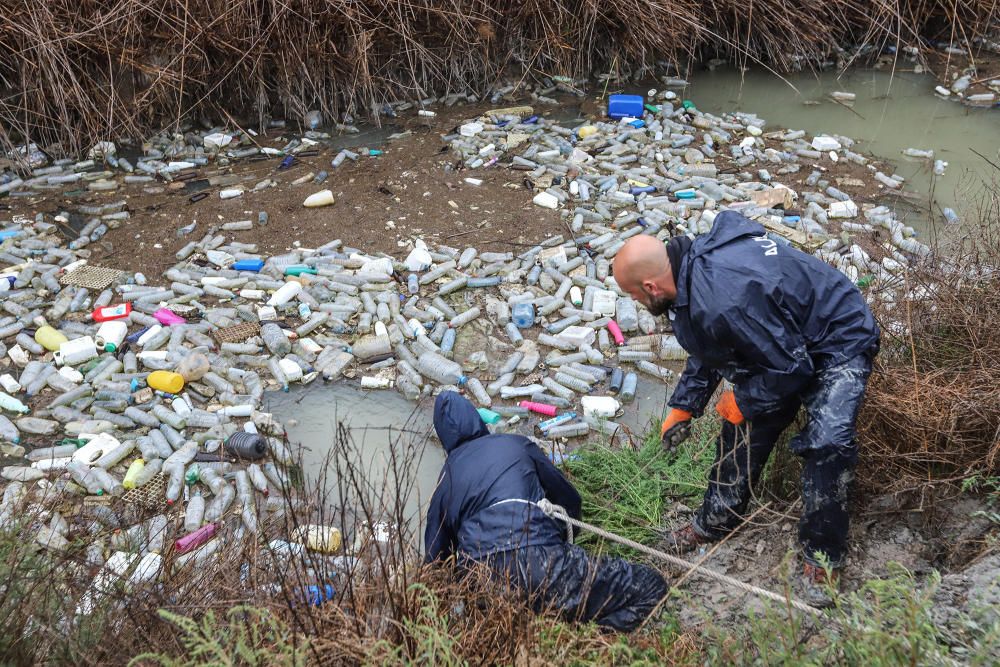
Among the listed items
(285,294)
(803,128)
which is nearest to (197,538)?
(285,294)

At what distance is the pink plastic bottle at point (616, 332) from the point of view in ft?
23.7

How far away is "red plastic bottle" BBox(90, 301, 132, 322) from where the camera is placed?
24.0 ft

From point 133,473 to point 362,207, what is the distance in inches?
173

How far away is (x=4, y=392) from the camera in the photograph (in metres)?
6.54

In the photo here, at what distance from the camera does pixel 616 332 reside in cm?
729

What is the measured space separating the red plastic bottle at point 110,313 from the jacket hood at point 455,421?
4.11 metres

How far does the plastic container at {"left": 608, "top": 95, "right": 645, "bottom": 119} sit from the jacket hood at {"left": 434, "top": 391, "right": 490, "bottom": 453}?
25.2ft

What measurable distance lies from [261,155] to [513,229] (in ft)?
13.3

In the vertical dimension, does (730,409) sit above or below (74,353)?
above

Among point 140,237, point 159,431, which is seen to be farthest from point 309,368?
point 140,237

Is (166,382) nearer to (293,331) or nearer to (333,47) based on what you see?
(293,331)

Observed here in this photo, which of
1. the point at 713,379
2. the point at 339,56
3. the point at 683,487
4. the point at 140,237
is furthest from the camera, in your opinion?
the point at 339,56

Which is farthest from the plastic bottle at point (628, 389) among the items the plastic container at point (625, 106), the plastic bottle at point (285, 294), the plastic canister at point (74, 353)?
the plastic container at point (625, 106)

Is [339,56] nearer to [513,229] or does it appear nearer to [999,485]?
[513,229]
